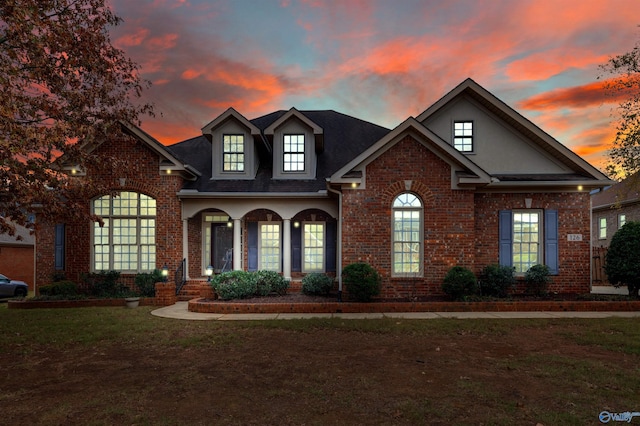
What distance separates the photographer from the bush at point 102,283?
13.4m

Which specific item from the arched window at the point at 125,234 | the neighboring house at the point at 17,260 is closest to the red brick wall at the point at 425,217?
the arched window at the point at 125,234

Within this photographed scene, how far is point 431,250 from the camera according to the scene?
11.7 meters

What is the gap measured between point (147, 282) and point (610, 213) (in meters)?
30.5

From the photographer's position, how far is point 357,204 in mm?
11805

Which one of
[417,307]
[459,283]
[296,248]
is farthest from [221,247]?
[459,283]

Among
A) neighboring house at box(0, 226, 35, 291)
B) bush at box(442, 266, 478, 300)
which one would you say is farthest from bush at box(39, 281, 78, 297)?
neighboring house at box(0, 226, 35, 291)

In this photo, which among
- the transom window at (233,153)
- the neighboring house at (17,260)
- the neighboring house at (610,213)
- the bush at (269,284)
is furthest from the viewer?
the neighboring house at (610,213)

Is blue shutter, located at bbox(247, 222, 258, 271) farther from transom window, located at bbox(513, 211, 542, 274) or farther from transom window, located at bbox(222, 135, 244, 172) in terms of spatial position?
transom window, located at bbox(513, 211, 542, 274)

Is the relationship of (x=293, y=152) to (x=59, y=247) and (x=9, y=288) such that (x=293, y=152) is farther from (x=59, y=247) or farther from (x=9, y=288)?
(x=9, y=288)

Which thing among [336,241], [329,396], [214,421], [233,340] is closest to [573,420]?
[329,396]

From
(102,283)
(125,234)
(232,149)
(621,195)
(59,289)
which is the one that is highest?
(232,149)

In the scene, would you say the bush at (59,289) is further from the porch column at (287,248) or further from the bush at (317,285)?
the bush at (317,285)

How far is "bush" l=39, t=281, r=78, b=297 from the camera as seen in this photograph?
12.9 metres

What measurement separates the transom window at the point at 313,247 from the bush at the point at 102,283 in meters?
6.81
